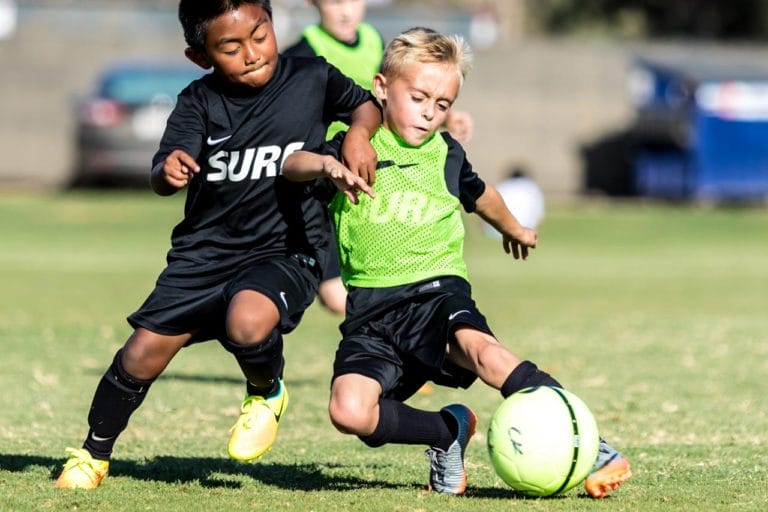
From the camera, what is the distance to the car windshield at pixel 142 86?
22.0 metres

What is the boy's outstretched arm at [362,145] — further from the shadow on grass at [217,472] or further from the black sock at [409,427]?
the shadow on grass at [217,472]

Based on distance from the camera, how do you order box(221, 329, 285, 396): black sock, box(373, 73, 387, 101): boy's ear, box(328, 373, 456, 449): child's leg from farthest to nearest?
box(373, 73, 387, 101): boy's ear → box(221, 329, 285, 396): black sock → box(328, 373, 456, 449): child's leg

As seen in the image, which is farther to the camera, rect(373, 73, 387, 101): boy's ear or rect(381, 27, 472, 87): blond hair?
rect(373, 73, 387, 101): boy's ear

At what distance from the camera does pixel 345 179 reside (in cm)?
483

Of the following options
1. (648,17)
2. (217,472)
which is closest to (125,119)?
(217,472)

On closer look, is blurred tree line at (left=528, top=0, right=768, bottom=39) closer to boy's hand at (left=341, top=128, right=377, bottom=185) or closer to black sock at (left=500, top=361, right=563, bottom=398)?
boy's hand at (left=341, top=128, right=377, bottom=185)

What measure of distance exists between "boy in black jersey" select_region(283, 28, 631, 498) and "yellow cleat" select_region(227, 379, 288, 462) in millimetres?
414

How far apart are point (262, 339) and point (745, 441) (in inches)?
102

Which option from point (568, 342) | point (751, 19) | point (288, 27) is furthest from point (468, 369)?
point (751, 19)

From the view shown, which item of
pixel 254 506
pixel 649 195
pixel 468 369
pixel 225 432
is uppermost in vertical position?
pixel 468 369

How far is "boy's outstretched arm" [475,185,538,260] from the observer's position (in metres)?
5.38

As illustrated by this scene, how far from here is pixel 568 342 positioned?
1049 cm

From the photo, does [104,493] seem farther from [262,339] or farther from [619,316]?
[619,316]

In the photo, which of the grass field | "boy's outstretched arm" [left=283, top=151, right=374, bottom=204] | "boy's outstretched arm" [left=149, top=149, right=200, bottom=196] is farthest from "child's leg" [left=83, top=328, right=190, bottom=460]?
"boy's outstretched arm" [left=283, top=151, right=374, bottom=204]
